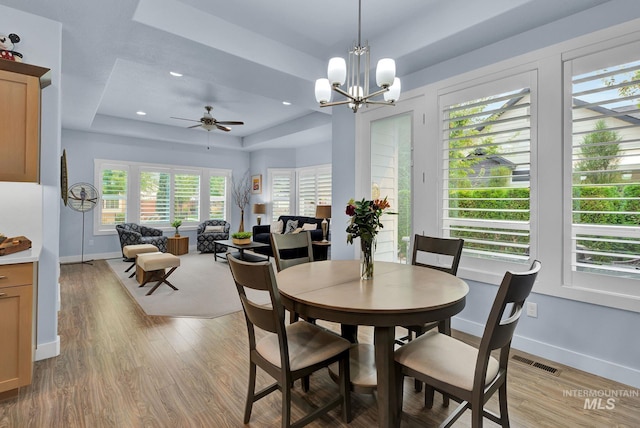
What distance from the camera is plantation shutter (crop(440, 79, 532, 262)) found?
274cm

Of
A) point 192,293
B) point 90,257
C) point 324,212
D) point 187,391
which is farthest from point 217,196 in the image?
point 187,391

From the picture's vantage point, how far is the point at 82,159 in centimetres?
682

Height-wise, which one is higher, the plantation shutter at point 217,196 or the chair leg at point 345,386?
the plantation shutter at point 217,196

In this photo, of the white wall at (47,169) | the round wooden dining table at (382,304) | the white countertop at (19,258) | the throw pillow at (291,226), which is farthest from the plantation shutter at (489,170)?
the throw pillow at (291,226)

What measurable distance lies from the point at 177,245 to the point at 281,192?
3.04 meters

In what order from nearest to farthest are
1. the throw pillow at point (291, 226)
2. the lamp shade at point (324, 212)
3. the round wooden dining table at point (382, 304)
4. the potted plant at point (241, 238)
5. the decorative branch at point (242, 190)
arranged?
the round wooden dining table at point (382, 304) < the potted plant at point (241, 238) < the lamp shade at point (324, 212) < the throw pillow at point (291, 226) < the decorative branch at point (242, 190)

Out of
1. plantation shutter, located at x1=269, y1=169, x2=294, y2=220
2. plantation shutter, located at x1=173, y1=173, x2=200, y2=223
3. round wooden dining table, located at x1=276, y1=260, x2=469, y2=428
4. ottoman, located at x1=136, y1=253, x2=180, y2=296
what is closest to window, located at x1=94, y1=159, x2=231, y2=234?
plantation shutter, located at x1=173, y1=173, x2=200, y2=223

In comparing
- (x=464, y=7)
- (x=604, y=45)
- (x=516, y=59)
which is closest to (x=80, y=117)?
(x=464, y=7)

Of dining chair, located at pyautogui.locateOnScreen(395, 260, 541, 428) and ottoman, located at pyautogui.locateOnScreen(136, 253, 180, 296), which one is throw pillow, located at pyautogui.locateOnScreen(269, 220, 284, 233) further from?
dining chair, located at pyautogui.locateOnScreen(395, 260, 541, 428)

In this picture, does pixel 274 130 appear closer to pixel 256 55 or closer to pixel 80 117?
pixel 80 117

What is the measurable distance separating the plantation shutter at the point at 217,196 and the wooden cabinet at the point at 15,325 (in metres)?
6.72

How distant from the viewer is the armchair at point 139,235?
6363 millimetres

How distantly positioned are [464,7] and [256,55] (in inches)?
75.7

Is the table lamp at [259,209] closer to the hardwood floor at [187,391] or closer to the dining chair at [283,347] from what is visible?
the hardwood floor at [187,391]
